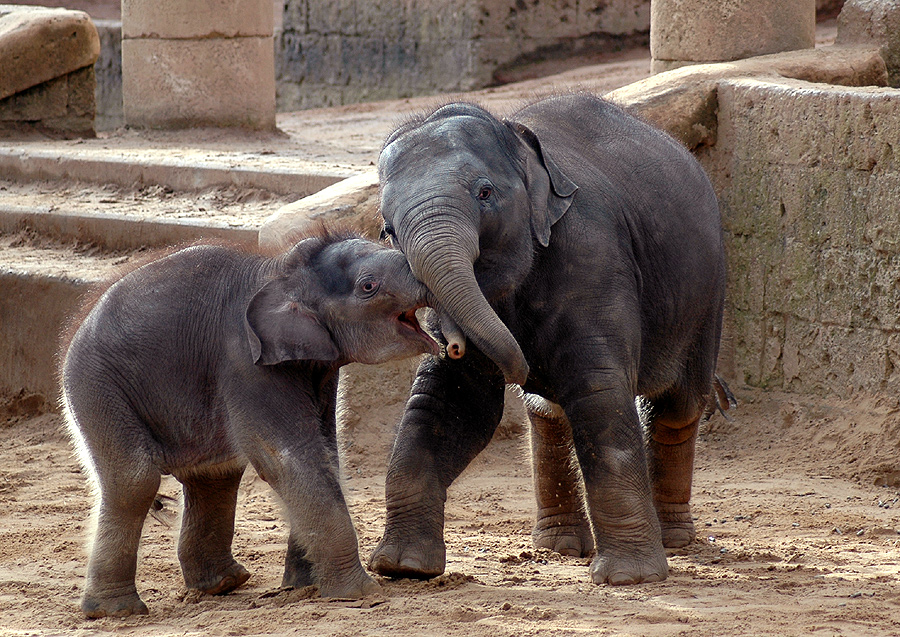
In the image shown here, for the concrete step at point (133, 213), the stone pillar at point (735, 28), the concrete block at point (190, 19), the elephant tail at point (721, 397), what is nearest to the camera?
the elephant tail at point (721, 397)

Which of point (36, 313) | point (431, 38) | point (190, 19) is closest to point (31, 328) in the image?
point (36, 313)

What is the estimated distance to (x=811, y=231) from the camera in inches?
259

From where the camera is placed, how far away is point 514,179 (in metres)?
4.16

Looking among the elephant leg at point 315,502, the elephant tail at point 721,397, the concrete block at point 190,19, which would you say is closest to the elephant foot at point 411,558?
Result: the elephant leg at point 315,502

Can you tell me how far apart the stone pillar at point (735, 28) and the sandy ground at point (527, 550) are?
2432 millimetres

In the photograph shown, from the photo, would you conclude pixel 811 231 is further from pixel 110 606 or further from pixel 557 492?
pixel 110 606

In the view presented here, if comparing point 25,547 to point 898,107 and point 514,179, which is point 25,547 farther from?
point 898,107

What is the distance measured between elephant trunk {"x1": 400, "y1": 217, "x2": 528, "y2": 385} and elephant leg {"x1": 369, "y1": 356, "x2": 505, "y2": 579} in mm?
718

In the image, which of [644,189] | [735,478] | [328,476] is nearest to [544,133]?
[644,189]

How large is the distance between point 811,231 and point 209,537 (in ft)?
12.0

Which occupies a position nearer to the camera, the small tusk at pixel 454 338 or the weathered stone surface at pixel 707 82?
the small tusk at pixel 454 338

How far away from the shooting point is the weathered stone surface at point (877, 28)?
7.72 metres

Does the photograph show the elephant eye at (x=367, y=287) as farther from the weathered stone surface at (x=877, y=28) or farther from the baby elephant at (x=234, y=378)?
the weathered stone surface at (x=877, y=28)

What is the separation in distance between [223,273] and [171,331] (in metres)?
0.27
